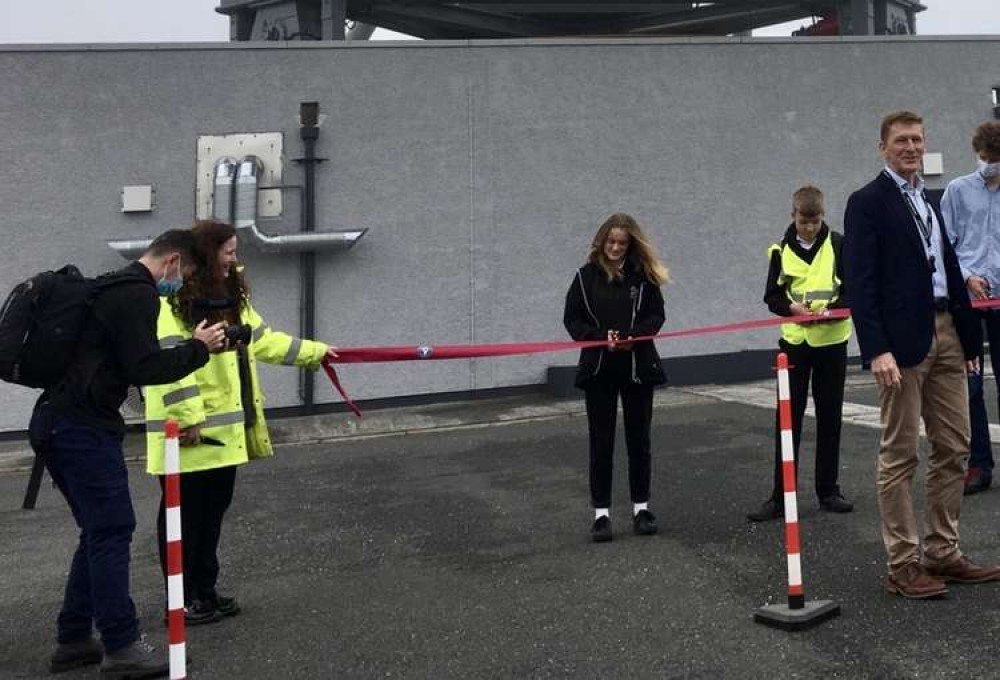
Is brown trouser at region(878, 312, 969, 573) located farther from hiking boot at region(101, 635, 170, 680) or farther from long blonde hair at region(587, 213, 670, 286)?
hiking boot at region(101, 635, 170, 680)

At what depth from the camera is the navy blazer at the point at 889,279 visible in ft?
12.9

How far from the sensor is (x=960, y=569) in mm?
4125

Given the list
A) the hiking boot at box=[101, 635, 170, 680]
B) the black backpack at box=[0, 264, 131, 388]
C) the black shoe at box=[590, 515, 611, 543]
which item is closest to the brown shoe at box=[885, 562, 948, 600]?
the black shoe at box=[590, 515, 611, 543]

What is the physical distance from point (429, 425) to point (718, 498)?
4.92m

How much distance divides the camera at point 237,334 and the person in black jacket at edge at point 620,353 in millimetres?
2064

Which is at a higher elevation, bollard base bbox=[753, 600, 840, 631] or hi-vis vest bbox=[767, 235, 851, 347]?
hi-vis vest bbox=[767, 235, 851, 347]

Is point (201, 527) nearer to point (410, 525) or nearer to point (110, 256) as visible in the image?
point (410, 525)

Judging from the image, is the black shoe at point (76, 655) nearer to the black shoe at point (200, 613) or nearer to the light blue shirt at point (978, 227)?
the black shoe at point (200, 613)

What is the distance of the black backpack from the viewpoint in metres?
3.41

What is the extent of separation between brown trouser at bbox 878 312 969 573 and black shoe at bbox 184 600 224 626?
3194 millimetres

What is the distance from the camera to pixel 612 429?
537cm

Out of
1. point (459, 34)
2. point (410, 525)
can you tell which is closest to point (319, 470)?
point (410, 525)

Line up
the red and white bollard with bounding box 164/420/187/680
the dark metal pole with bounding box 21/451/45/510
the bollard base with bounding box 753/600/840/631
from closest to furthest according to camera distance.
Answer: the red and white bollard with bounding box 164/420/187/680, the bollard base with bounding box 753/600/840/631, the dark metal pole with bounding box 21/451/45/510

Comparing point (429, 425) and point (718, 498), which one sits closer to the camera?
point (718, 498)
